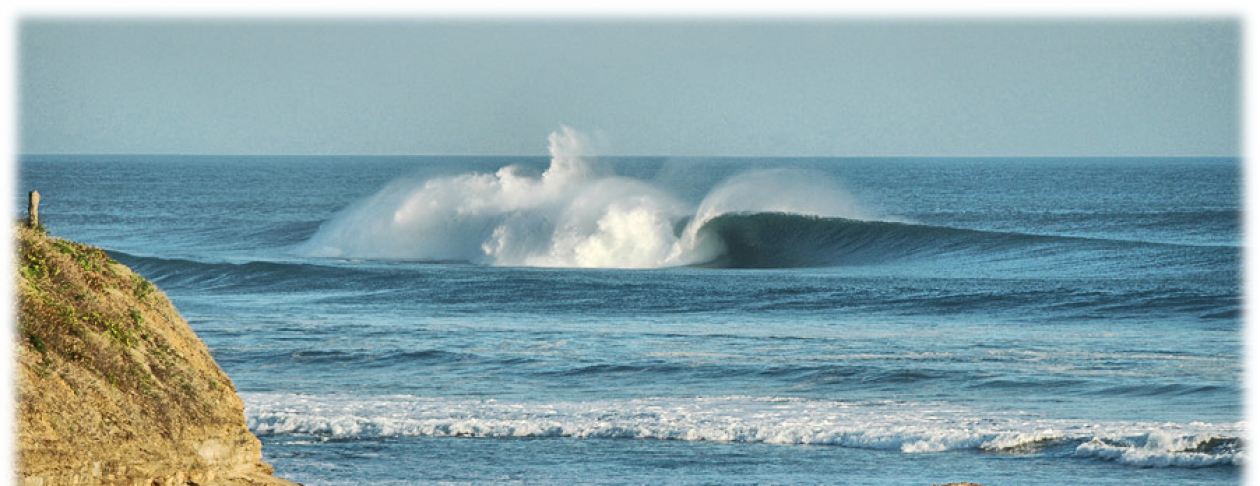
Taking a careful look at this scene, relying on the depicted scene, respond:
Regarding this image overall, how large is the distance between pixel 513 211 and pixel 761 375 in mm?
18267

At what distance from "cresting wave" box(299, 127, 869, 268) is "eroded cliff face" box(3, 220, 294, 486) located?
21.5m

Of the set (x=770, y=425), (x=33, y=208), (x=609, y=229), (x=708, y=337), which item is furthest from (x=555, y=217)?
(x=33, y=208)

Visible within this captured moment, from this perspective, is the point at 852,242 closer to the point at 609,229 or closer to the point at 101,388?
the point at 609,229

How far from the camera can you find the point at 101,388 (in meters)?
6.10

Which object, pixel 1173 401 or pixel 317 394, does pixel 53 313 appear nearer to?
pixel 317 394

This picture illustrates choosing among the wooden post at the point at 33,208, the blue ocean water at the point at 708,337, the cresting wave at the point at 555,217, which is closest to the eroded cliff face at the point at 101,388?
the wooden post at the point at 33,208

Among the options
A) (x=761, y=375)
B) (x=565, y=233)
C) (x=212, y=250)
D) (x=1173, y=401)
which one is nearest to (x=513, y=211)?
(x=565, y=233)

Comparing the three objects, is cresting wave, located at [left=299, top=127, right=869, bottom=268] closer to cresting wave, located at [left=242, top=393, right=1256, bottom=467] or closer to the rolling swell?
the rolling swell

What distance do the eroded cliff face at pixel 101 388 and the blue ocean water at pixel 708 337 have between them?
290 centimetres

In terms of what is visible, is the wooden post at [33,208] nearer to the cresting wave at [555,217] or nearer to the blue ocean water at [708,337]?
the blue ocean water at [708,337]

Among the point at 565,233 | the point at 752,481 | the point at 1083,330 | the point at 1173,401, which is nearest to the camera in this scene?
the point at 752,481

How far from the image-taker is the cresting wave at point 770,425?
1047 centimetres

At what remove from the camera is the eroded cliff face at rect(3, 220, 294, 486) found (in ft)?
18.6

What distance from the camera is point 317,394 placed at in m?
13.1
